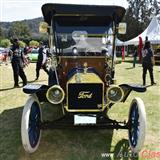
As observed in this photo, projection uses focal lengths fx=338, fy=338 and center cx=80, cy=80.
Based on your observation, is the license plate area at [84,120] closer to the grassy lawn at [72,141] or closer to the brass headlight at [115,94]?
the brass headlight at [115,94]

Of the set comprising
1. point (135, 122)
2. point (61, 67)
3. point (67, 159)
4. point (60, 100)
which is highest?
point (61, 67)

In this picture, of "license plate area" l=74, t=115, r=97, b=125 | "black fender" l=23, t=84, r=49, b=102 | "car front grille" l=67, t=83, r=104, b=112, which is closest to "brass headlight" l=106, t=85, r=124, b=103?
"car front grille" l=67, t=83, r=104, b=112

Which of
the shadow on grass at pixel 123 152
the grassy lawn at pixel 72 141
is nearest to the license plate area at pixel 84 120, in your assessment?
the grassy lawn at pixel 72 141

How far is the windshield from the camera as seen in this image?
22.7ft

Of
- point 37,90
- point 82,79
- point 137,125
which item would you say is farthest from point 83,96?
point 137,125

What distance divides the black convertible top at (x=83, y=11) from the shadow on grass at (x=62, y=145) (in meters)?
2.27

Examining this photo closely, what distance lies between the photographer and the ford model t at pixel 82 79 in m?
5.66

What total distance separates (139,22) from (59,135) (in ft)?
174

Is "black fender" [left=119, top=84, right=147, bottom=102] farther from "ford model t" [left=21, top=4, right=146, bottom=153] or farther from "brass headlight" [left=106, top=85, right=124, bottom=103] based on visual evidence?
"brass headlight" [left=106, top=85, right=124, bottom=103]

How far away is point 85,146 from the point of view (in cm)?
607

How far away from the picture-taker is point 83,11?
6.50m

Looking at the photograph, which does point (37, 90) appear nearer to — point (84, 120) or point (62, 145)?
point (84, 120)

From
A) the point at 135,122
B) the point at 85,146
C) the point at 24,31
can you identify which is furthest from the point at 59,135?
the point at 24,31

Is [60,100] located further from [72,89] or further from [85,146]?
[85,146]
